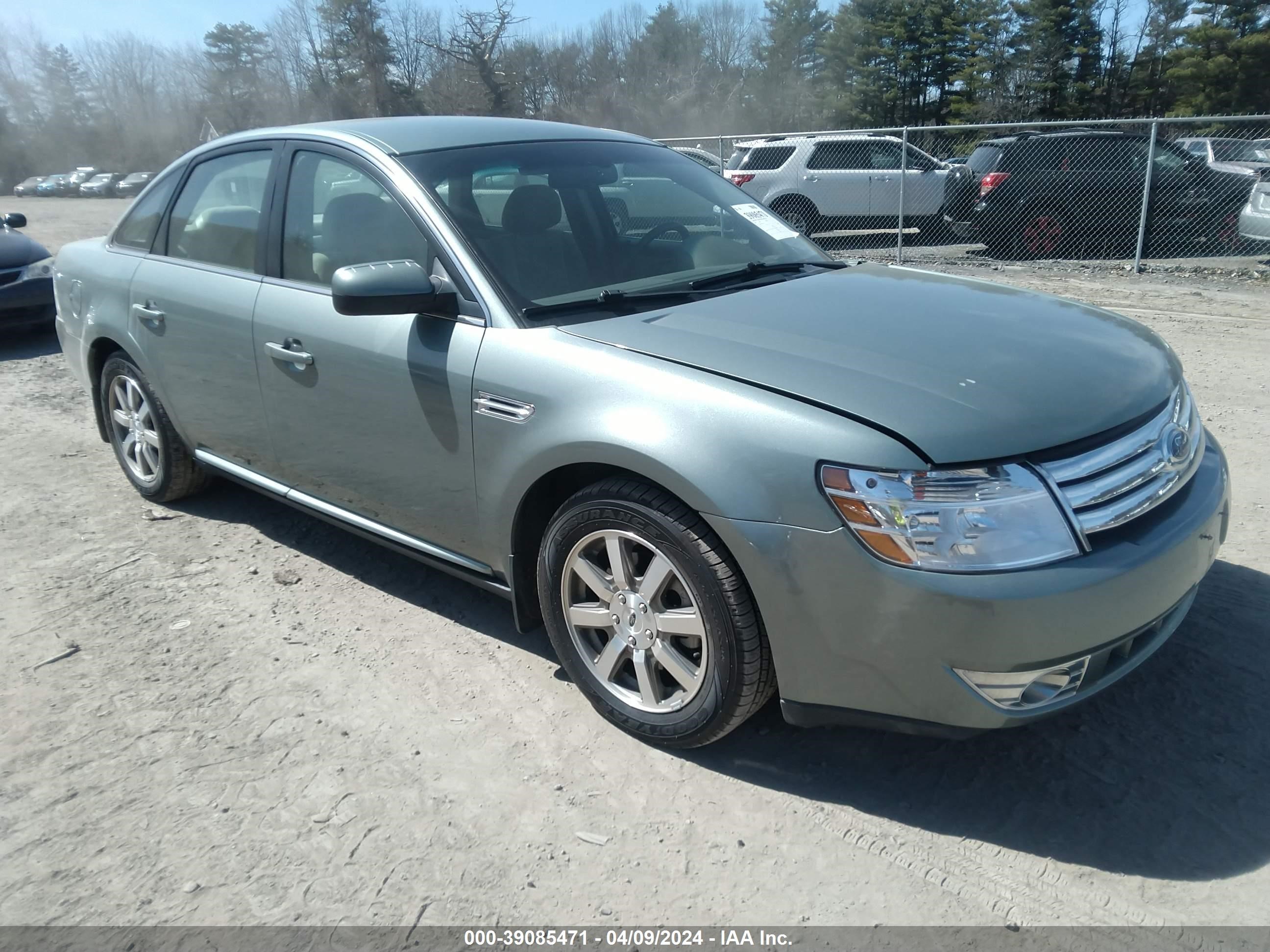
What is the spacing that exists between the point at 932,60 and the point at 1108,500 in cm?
4783

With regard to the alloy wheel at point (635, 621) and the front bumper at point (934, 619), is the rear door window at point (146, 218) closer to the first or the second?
the alloy wheel at point (635, 621)

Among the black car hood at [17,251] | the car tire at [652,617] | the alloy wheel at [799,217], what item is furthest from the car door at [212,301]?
the alloy wheel at [799,217]

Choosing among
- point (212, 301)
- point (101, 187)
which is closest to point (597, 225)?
point (212, 301)

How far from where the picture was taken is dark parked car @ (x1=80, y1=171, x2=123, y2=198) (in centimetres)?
4981

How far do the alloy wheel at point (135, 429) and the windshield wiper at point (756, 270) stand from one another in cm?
280

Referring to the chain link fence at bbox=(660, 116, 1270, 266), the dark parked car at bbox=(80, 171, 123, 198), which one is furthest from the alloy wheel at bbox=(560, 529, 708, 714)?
the dark parked car at bbox=(80, 171, 123, 198)

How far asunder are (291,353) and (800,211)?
481 inches

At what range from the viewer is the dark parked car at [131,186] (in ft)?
153

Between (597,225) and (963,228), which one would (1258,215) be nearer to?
(963,228)

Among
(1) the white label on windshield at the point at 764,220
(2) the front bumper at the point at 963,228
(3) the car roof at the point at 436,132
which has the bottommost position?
(2) the front bumper at the point at 963,228

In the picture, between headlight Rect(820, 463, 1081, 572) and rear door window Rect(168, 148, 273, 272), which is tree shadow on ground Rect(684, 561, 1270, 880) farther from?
rear door window Rect(168, 148, 273, 272)

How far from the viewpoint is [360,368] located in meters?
3.31

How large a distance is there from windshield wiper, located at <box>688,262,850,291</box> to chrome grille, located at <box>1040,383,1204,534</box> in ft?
4.39

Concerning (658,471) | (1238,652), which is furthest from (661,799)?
(1238,652)
